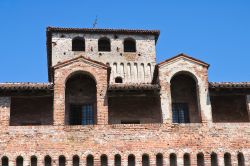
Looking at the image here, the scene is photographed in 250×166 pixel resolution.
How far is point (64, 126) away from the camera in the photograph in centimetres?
2203

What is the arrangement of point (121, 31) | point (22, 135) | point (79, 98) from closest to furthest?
point (22, 135)
point (79, 98)
point (121, 31)

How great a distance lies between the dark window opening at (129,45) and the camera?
105 ft

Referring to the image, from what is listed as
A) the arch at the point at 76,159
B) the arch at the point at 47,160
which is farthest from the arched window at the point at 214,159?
the arch at the point at 47,160

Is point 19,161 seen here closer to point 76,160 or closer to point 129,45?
point 76,160

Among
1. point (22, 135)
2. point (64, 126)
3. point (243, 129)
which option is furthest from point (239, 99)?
point (22, 135)

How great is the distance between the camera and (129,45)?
3228 centimetres

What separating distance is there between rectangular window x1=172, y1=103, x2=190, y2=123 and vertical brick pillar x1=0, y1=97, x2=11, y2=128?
8175mm

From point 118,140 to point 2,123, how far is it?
5.47m

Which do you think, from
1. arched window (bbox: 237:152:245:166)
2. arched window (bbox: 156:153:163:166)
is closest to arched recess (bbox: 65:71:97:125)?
arched window (bbox: 156:153:163:166)

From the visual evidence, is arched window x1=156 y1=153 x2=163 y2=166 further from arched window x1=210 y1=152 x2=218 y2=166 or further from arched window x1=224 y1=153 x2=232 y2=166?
arched window x1=224 y1=153 x2=232 y2=166

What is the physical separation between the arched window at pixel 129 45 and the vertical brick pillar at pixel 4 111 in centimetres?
1161

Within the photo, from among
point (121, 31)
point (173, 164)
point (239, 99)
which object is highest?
point (121, 31)

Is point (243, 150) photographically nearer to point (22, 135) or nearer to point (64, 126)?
point (64, 126)

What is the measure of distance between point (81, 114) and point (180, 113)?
5060 millimetres
